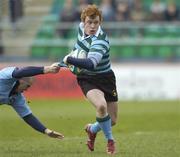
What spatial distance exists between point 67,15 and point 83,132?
42.0 ft

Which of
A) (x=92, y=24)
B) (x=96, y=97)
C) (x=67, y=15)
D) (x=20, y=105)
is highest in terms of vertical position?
(x=92, y=24)

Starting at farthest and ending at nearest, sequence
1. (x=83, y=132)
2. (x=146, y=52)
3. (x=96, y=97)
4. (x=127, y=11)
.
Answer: (x=127, y=11) < (x=146, y=52) < (x=83, y=132) < (x=96, y=97)

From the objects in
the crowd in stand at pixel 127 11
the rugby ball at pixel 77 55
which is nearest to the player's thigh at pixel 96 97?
the rugby ball at pixel 77 55

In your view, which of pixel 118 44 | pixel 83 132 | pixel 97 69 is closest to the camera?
pixel 97 69

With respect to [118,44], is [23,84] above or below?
above

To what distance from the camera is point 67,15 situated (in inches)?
1143

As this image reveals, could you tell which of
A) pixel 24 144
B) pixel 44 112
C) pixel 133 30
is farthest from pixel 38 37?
pixel 24 144

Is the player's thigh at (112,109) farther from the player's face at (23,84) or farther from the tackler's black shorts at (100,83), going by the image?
the player's face at (23,84)

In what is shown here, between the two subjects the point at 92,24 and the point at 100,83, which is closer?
the point at 92,24

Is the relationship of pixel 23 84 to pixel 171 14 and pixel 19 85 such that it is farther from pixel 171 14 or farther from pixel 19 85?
pixel 171 14

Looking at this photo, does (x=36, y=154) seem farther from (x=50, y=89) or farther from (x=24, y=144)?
(x=50, y=89)

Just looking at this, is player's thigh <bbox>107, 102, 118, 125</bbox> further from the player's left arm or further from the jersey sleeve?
the jersey sleeve

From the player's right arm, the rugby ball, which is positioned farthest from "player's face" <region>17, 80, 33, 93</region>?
the rugby ball

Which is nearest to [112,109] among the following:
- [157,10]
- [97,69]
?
[97,69]
